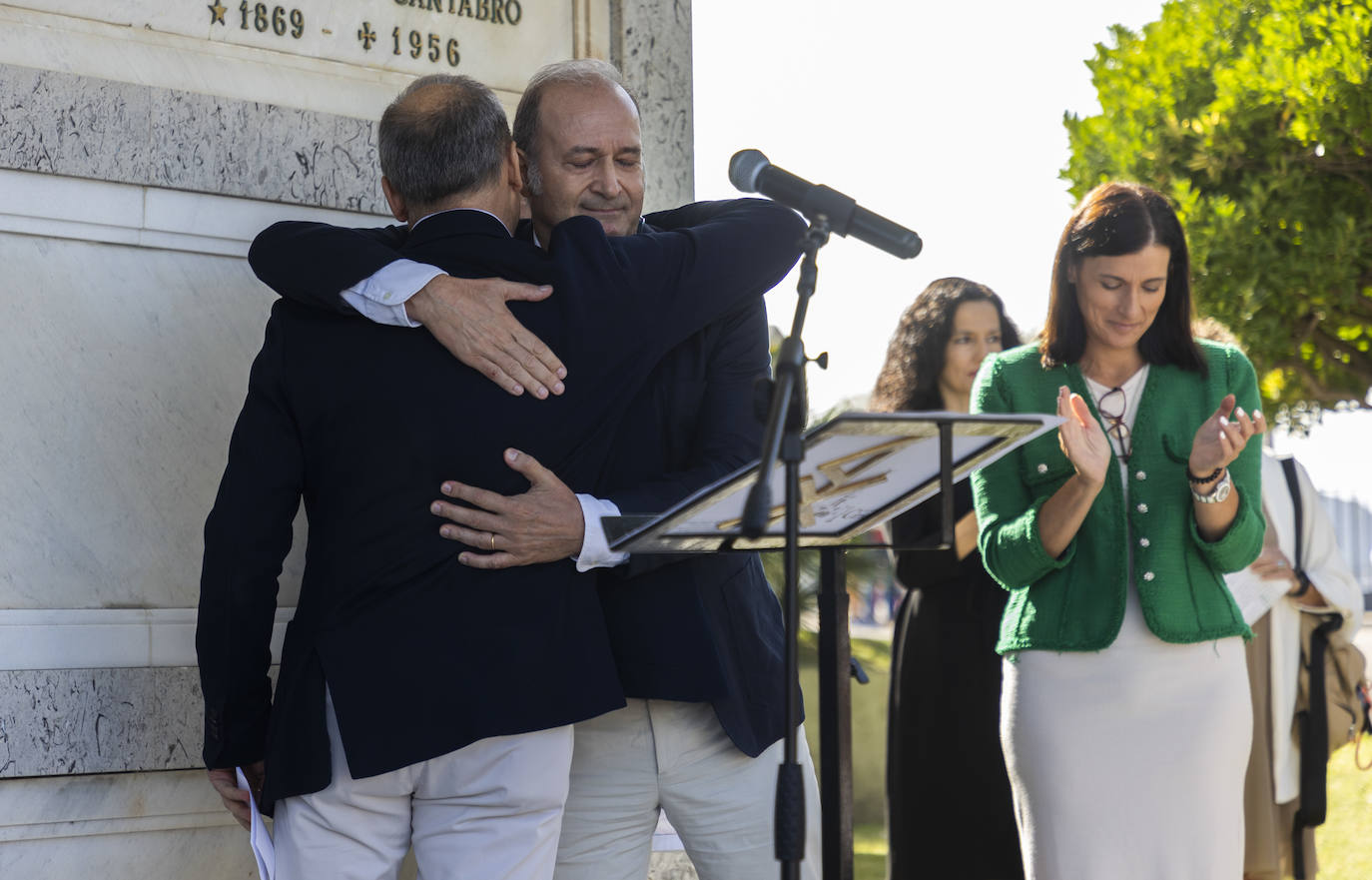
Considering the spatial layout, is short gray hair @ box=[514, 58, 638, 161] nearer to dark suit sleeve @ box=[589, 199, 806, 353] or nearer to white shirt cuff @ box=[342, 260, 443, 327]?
dark suit sleeve @ box=[589, 199, 806, 353]

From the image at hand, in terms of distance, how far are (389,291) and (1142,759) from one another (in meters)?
1.83

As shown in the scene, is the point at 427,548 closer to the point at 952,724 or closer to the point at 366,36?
the point at 366,36

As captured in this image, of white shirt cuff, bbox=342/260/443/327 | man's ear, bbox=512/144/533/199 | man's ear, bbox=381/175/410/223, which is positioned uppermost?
man's ear, bbox=512/144/533/199

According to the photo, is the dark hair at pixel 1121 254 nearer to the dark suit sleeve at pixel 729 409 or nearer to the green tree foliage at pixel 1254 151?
the dark suit sleeve at pixel 729 409

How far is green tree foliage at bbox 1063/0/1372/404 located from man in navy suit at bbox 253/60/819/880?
6.92 metres

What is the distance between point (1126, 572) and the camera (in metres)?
3.27

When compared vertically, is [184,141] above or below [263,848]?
above

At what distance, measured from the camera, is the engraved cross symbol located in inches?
153

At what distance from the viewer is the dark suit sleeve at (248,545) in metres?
2.66

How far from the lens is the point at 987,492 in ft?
11.4

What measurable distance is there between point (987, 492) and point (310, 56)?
194 cm

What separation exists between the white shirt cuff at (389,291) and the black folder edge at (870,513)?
49 centimetres

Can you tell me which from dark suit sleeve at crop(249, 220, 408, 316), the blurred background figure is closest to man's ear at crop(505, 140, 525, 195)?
dark suit sleeve at crop(249, 220, 408, 316)

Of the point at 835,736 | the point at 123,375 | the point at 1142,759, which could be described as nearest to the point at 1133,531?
the point at 1142,759
